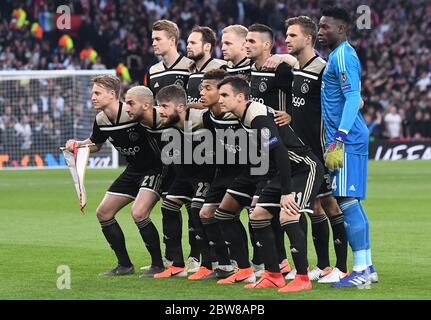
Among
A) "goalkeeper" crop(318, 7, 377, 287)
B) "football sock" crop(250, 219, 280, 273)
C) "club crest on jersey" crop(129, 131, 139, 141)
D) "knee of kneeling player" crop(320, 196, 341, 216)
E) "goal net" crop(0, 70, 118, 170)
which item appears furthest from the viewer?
"goal net" crop(0, 70, 118, 170)

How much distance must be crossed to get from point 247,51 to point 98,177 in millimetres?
16226

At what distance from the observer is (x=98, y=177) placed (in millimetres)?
25672

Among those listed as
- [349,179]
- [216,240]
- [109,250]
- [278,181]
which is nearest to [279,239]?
[216,240]

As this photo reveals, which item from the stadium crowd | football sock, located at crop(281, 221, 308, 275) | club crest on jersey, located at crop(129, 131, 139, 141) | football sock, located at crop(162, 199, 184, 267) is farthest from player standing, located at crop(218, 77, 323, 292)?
the stadium crowd

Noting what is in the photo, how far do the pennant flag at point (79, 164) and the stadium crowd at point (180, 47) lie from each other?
1849 cm

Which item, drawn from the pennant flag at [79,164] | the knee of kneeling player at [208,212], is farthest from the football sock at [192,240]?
the pennant flag at [79,164]

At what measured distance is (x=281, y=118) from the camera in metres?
9.30

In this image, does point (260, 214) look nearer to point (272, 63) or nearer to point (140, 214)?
point (272, 63)

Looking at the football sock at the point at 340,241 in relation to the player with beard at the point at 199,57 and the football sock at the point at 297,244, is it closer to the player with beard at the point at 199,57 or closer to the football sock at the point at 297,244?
the football sock at the point at 297,244

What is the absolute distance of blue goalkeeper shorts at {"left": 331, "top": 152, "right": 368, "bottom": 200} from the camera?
908cm

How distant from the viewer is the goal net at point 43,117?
28500mm

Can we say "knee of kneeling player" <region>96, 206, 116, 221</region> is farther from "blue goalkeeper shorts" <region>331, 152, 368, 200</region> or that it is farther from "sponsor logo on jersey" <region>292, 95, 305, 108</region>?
"blue goalkeeper shorts" <region>331, 152, 368, 200</region>

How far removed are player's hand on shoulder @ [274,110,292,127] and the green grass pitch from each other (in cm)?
151
